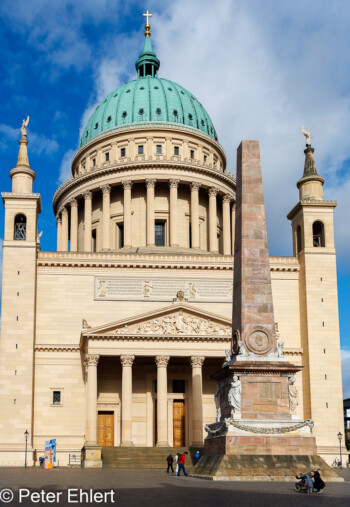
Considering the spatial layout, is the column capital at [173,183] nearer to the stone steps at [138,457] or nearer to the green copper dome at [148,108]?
the green copper dome at [148,108]

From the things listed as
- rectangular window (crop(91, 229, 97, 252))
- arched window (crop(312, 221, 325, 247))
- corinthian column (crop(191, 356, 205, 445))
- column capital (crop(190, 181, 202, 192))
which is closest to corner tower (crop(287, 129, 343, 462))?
arched window (crop(312, 221, 325, 247))

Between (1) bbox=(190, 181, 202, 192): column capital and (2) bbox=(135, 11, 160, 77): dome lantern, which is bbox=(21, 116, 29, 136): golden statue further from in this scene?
(2) bbox=(135, 11, 160, 77): dome lantern

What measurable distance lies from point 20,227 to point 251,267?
34.4 meters

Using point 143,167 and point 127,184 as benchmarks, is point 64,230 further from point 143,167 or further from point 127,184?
point 143,167

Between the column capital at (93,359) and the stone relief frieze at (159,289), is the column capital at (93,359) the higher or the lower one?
the lower one

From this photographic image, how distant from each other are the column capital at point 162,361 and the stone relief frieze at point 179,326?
1744 millimetres

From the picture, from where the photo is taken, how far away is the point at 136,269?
6128cm

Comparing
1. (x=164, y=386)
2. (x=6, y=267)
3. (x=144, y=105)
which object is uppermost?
(x=144, y=105)

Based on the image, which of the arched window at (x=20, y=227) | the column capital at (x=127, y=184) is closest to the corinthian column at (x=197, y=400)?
the arched window at (x=20, y=227)

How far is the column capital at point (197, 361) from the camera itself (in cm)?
5544

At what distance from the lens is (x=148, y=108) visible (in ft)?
266

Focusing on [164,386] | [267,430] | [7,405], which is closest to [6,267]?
[7,405]

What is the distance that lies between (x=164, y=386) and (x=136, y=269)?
10.7m

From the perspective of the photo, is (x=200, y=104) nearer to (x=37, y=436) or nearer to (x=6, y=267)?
(x=6, y=267)
